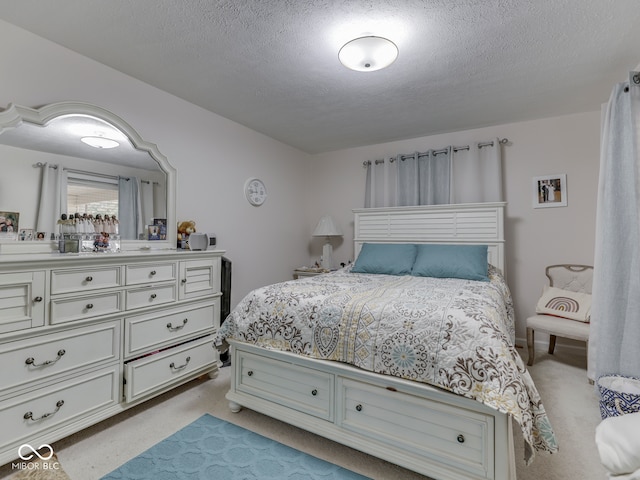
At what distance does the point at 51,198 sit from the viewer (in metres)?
2.13

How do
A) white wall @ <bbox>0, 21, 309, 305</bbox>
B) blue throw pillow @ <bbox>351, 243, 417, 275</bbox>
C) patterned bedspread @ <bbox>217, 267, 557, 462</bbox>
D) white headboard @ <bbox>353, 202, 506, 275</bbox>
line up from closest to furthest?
patterned bedspread @ <bbox>217, 267, 557, 462</bbox>
white wall @ <bbox>0, 21, 309, 305</bbox>
blue throw pillow @ <bbox>351, 243, 417, 275</bbox>
white headboard @ <bbox>353, 202, 506, 275</bbox>

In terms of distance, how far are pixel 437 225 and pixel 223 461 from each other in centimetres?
308

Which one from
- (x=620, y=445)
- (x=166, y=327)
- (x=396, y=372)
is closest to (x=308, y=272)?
(x=166, y=327)

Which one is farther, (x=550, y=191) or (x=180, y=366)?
(x=550, y=191)

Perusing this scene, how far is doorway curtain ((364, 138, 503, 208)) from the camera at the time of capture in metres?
3.68

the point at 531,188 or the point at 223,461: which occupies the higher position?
the point at 531,188

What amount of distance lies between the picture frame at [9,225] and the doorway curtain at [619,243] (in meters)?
3.66

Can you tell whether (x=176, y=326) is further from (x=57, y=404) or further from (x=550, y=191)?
(x=550, y=191)

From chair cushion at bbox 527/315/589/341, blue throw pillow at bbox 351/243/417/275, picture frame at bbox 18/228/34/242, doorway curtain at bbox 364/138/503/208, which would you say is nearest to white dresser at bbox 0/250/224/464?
picture frame at bbox 18/228/34/242

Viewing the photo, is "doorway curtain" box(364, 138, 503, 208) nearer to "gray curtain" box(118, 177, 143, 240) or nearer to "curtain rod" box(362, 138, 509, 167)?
"curtain rod" box(362, 138, 509, 167)

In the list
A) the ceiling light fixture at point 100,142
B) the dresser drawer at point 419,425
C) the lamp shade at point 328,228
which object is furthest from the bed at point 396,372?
the lamp shade at point 328,228

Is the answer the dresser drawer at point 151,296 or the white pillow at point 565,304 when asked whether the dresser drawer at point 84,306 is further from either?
the white pillow at point 565,304

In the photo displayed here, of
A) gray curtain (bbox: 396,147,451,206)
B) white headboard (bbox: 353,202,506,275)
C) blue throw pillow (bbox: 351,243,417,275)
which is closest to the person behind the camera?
blue throw pillow (bbox: 351,243,417,275)

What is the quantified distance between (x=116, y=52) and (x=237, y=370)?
238 cm
